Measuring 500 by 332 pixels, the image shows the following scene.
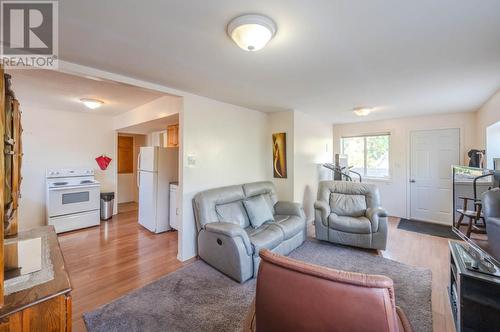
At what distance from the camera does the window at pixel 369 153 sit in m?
5.22

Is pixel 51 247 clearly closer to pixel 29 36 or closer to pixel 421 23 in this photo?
pixel 29 36

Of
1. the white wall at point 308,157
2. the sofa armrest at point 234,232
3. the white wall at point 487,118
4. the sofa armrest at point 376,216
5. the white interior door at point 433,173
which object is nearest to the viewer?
the sofa armrest at point 234,232

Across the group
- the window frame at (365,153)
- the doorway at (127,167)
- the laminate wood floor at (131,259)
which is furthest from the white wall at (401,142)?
the doorway at (127,167)

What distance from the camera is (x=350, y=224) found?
3266 mm

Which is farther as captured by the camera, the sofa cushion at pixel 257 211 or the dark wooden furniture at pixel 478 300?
the sofa cushion at pixel 257 211

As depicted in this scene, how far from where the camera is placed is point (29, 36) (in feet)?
5.32

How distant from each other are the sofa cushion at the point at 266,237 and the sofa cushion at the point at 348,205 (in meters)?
1.36

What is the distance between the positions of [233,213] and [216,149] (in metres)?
1.05

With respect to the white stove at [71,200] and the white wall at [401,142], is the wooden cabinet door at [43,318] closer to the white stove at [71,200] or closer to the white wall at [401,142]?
the white stove at [71,200]

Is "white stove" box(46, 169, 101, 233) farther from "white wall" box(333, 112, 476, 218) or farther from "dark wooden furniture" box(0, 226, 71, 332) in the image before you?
"white wall" box(333, 112, 476, 218)

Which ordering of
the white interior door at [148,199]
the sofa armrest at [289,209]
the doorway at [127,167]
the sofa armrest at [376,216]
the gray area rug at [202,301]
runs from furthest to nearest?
1. the doorway at [127,167]
2. the white interior door at [148,199]
3. the sofa armrest at [289,209]
4. the sofa armrest at [376,216]
5. the gray area rug at [202,301]

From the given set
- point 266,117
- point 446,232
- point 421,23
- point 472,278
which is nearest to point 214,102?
point 266,117

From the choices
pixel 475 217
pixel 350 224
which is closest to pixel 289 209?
pixel 350 224

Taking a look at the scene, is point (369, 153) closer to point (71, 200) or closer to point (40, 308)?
point (40, 308)
